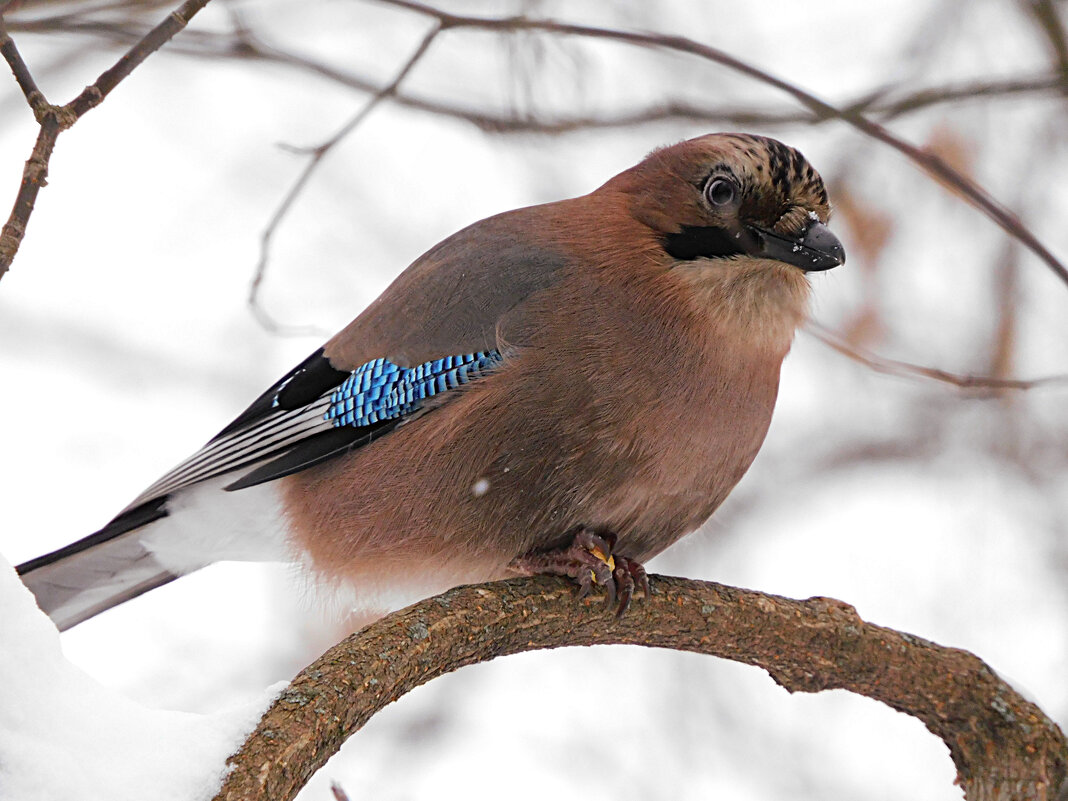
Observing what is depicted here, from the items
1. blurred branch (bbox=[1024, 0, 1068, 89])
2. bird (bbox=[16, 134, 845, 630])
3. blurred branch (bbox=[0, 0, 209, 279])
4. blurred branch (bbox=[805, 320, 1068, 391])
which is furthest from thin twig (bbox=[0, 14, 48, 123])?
blurred branch (bbox=[1024, 0, 1068, 89])

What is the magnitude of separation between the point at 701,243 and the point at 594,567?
2.80ft

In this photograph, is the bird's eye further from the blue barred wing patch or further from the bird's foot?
the bird's foot

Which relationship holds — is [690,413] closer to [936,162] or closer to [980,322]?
[936,162]

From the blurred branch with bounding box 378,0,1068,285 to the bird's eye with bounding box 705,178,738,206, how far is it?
33 cm

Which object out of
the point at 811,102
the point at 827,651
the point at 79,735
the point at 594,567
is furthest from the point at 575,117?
the point at 79,735

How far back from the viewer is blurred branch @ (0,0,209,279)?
6.16ft

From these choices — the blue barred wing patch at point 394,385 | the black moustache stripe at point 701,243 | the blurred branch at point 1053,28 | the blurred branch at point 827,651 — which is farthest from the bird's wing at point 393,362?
the blurred branch at point 1053,28

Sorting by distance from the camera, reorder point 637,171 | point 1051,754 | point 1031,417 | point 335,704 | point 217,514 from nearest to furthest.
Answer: point 335,704
point 1051,754
point 637,171
point 217,514
point 1031,417

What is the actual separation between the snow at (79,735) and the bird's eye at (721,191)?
1684 millimetres

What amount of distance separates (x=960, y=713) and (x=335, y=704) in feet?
4.89

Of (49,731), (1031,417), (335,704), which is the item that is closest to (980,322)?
(1031,417)

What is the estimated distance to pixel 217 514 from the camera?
11.6 ft

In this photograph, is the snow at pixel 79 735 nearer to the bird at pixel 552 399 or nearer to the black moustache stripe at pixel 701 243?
the bird at pixel 552 399

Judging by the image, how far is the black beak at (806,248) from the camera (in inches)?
111
